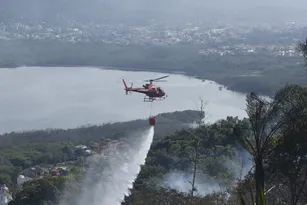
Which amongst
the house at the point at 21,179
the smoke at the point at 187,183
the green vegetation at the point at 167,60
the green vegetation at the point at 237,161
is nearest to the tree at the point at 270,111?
the green vegetation at the point at 237,161

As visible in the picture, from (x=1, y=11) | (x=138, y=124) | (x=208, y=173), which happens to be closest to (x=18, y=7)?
(x=1, y=11)

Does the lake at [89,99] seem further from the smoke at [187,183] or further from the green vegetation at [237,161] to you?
the smoke at [187,183]

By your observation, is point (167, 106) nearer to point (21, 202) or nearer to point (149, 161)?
point (149, 161)

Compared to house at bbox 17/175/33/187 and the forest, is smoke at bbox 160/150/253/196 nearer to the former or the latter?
the forest

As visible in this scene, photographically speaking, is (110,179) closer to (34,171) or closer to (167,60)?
(34,171)

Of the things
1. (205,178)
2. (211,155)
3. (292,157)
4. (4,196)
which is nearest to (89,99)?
(4,196)

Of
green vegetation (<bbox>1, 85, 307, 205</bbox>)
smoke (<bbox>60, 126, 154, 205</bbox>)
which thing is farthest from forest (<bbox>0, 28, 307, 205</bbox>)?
smoke (<bbox>60, 126, 154, 205</bbox>)
